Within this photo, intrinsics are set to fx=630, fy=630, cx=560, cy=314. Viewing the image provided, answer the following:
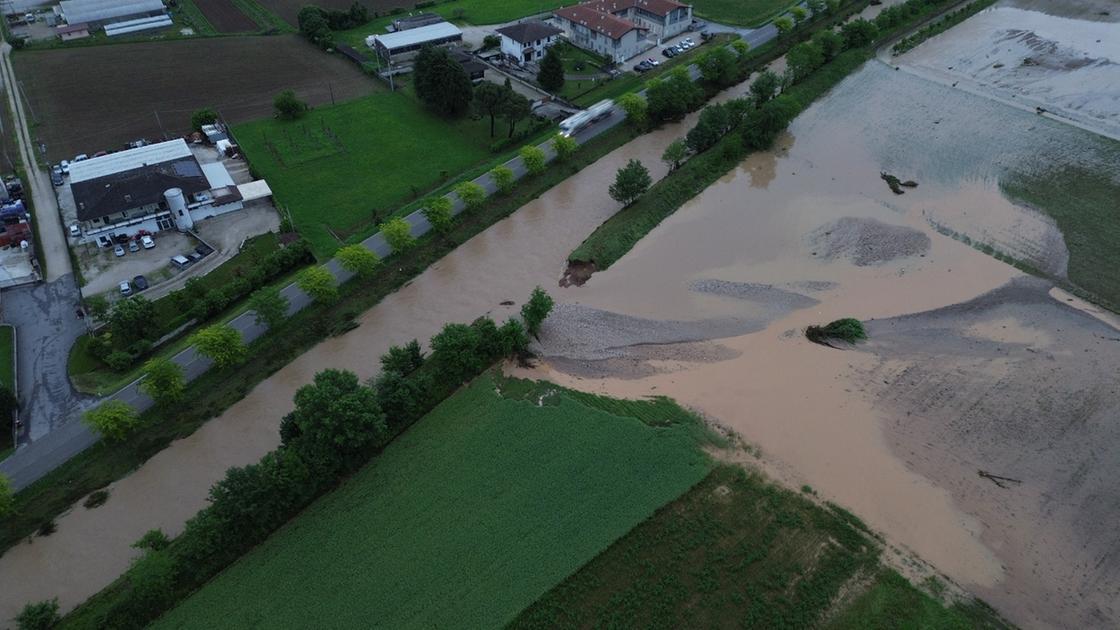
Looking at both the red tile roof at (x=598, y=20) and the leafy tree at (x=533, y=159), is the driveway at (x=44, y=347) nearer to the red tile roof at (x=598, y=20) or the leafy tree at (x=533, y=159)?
the leafy tree at (x=533, y=159)

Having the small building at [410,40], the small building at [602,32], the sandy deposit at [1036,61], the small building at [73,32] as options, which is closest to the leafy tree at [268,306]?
the small building at [410,40]

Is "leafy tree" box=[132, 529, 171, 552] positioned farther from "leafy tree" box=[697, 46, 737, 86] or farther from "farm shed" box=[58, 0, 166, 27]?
"farm shed" box=[58, 0, 166, 27]

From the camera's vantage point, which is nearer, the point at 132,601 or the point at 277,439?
the point at 132,601

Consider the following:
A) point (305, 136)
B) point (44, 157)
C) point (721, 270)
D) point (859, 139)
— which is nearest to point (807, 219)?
point (721, 270)

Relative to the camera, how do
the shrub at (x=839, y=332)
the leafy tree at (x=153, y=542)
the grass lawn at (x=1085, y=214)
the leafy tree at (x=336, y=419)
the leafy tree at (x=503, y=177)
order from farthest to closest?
the leafy tree at (x=503, y=177), the grass lawn at (x=1085, y=214), the shrub at (x=839, y=332), the leafy tree at (x=336, y=419), the leafy tree at (x=153, y=542)

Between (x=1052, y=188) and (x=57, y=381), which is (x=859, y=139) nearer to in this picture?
(x=1052, y=188)

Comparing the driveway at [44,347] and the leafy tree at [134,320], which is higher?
the leafy tree at [134,320]

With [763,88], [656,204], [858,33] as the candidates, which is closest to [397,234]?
[656,204]
